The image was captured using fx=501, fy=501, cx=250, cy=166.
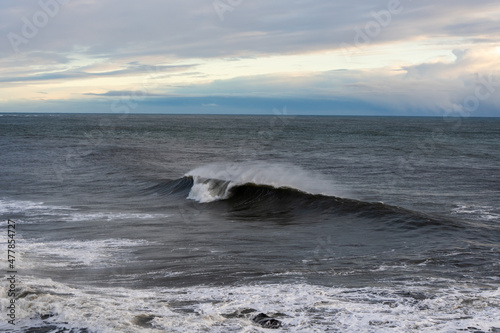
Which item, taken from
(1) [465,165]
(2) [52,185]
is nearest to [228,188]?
(2) [52,185]

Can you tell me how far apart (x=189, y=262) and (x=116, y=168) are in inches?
875

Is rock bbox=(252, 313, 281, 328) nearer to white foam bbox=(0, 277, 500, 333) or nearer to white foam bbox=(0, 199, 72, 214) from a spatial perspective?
white foam bbox=(0, 277, 500, 333)

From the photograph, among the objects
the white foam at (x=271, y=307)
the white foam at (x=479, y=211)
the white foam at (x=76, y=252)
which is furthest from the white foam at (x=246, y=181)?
the white foam at (x=271, y=307)

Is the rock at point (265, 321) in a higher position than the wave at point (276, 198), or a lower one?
lower

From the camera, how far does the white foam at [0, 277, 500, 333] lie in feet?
24.6

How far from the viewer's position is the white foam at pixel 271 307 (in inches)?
296

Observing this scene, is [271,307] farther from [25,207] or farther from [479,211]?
[25,207]

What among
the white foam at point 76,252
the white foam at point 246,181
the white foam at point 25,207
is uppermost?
the white foam at point 246,181

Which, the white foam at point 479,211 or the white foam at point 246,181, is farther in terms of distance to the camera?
the white foam at point 246,181

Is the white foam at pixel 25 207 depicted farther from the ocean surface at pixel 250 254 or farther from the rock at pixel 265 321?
the rock at pixel 265 321

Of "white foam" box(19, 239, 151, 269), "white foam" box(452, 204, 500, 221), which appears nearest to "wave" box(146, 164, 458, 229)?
"white foam" box(452, 204, 500, 221)

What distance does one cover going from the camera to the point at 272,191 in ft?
70.3

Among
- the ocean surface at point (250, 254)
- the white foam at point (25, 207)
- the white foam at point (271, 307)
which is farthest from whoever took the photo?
the white foam at point (25, 207)

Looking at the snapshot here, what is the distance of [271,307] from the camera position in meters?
8.24
